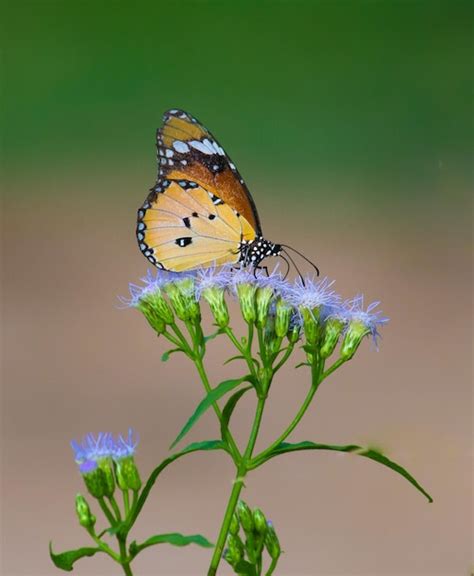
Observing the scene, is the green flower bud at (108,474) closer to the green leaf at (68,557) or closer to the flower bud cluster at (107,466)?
the flower bud cluster at (107,466)

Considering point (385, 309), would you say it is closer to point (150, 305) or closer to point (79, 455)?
point (150, 305)

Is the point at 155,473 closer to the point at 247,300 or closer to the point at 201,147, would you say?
the point at 247,300

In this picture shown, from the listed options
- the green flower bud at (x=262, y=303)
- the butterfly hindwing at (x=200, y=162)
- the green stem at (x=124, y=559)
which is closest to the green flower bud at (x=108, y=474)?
the green stem at (x=124, y=559)

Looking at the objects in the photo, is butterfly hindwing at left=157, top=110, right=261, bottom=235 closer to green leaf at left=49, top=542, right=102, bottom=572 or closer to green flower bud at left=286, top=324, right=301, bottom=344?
green flower bud at left=286, top=324, right=301, bottom=344

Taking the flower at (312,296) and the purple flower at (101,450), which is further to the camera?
the flower at (312,296)

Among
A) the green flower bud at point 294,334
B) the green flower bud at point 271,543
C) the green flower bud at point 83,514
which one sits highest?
the green flower bud at point 294,334

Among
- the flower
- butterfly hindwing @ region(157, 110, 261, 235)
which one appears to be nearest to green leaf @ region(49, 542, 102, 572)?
the flower

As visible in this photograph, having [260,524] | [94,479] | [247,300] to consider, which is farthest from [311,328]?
[94,479]
